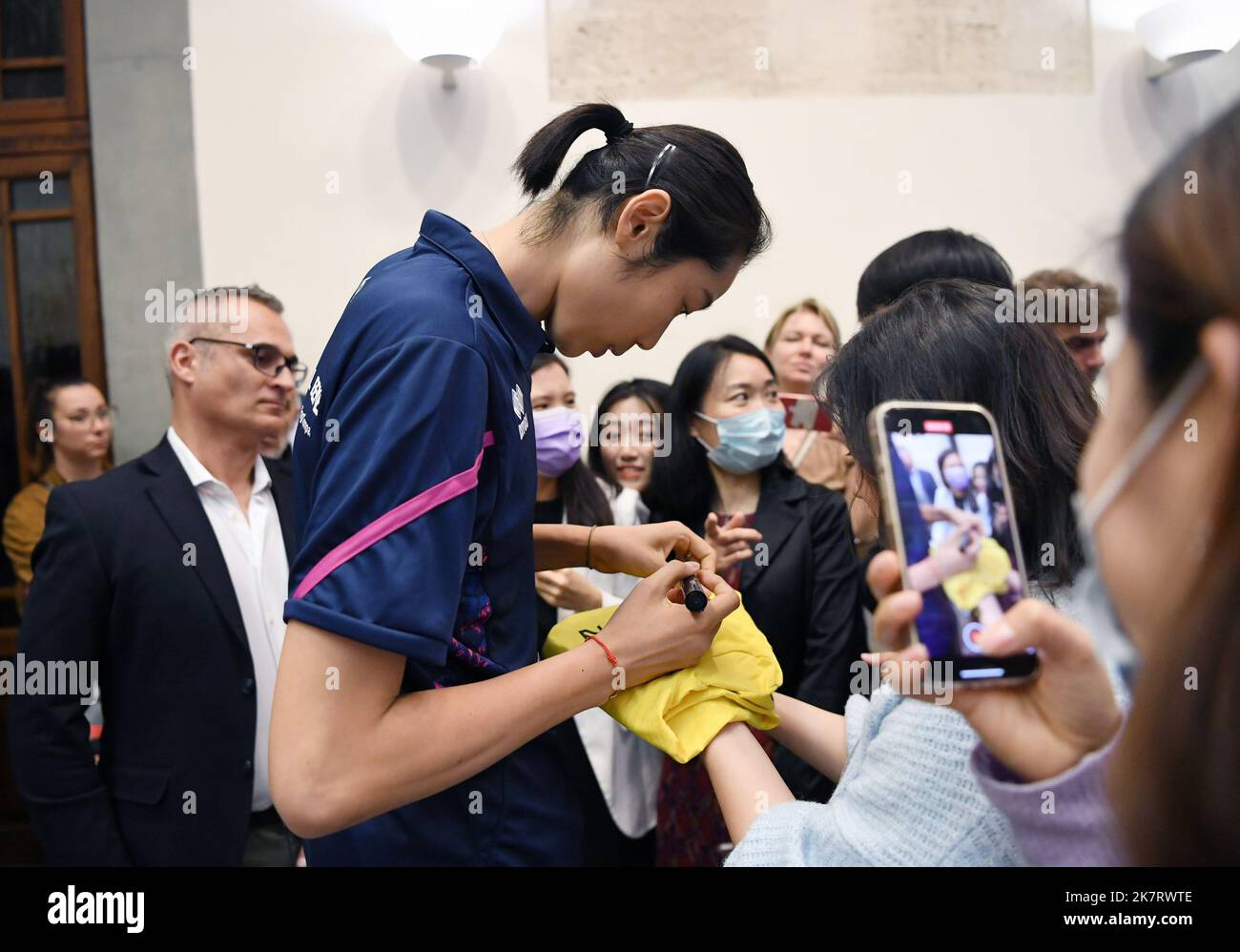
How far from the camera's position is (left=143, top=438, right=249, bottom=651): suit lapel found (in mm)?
1927

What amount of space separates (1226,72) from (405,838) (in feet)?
13.5

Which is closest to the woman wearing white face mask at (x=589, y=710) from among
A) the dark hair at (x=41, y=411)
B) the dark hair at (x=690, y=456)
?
the dark hair at (x=690, y=456)

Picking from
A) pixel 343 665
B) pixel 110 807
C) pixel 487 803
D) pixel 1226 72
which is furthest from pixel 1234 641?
pixel 1226 72

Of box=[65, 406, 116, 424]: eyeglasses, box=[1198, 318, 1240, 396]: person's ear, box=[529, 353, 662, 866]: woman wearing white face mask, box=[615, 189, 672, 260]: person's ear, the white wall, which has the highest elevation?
the white wall

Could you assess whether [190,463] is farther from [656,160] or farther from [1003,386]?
[1003,386]

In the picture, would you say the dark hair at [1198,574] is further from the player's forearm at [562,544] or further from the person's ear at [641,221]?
the player's forearm at [562,544]

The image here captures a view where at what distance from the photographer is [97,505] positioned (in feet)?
6.23

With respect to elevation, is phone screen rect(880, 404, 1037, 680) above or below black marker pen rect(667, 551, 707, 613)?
above

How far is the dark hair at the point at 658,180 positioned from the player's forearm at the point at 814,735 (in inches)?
24.4

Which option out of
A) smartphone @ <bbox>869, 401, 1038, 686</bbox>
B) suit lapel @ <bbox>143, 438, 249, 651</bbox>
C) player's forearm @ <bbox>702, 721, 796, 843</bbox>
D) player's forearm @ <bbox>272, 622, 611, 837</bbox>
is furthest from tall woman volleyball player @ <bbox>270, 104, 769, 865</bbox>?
suit lapel @ <bbox>143, 438, 249, 651</bbox>

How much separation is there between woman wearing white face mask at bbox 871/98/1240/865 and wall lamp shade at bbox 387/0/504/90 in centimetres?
345

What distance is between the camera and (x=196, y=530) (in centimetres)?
196

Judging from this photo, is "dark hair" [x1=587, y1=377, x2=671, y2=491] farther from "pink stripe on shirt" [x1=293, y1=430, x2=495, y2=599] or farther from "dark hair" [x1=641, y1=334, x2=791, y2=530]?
"pink stripe on shirt" [x1=293, y1=430, x2=495, y2=599]

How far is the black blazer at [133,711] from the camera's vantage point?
6.03ft
